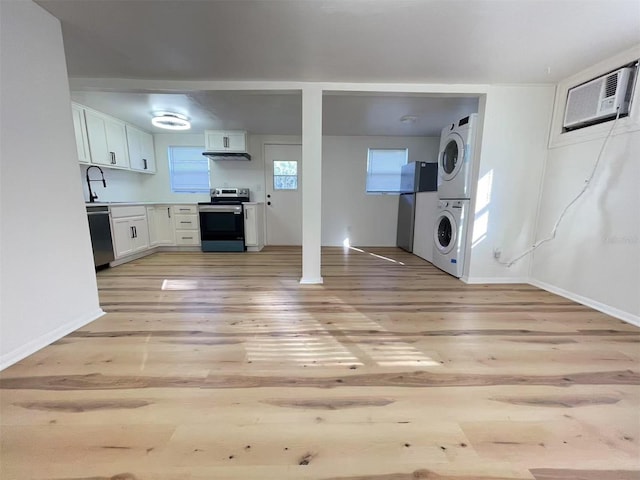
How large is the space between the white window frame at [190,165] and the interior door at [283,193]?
3.96 ft

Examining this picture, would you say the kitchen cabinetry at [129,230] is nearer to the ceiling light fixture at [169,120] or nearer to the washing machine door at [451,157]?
the ceiling light fixture at [169,120]

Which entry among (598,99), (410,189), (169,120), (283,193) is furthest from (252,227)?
(598,99)

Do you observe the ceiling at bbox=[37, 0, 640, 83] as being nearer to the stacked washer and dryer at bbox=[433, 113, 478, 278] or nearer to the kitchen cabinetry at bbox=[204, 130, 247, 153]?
the stacked washer and dryer at bbox=[433, 113, 478, 278]

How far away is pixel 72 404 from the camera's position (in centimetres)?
119

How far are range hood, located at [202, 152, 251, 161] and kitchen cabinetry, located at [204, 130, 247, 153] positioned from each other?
56 mm

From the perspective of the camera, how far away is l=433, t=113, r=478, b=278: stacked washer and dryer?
2.89m

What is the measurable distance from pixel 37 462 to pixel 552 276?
3936 millimetres

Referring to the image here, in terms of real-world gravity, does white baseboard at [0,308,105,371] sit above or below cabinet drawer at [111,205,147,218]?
below

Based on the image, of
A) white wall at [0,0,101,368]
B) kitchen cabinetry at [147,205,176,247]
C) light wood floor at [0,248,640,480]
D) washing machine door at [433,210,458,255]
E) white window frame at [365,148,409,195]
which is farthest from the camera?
white window frame at [365,148,409,195]

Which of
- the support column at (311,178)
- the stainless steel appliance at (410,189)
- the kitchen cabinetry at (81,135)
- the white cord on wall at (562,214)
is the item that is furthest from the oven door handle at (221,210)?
the white cord on wall at (562,214)

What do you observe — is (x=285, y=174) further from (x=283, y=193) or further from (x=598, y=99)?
(x=598, y=99)

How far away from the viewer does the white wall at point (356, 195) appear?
196 inches

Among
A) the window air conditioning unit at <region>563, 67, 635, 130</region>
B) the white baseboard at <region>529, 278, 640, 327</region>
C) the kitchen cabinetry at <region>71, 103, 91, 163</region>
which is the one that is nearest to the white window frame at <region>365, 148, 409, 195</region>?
the window air conditioning unit at <region>563, 67, 635, 130</region>

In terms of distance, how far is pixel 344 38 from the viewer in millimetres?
1826
